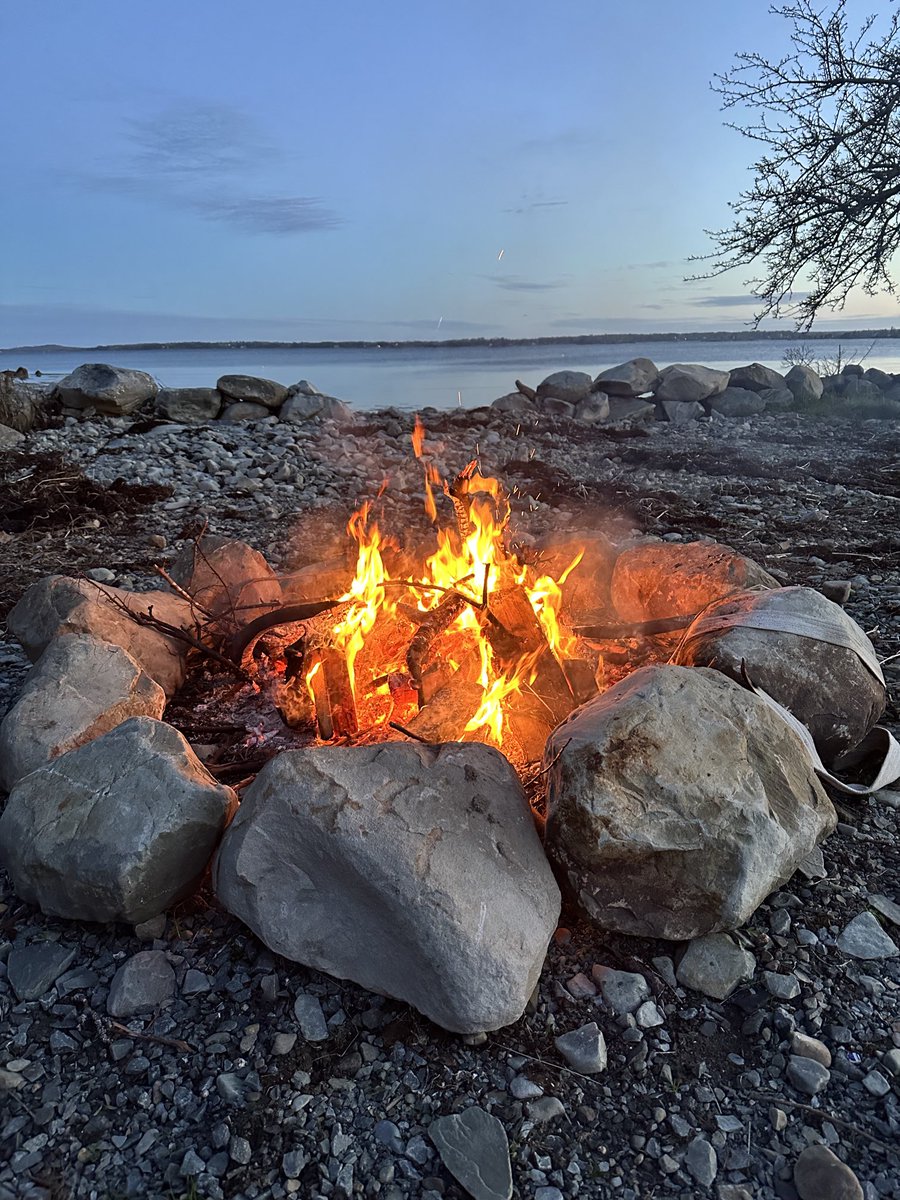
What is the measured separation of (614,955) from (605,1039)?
28 centimetres

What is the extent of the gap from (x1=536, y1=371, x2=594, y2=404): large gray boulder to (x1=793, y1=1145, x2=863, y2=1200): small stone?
18.7 metres

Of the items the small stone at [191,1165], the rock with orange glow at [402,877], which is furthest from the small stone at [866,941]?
the small stone at [191,1165]

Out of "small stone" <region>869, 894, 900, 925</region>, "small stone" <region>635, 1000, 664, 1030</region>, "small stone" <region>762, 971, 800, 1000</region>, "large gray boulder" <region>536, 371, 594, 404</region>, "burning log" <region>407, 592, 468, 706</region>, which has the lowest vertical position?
"small stone" <region>635, 1000, 664, 1030</region>

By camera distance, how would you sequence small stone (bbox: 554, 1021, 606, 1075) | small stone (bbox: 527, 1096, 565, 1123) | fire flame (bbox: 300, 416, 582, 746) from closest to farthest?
small stone (bbox: 527, 1096, 565, 1123)
small stone (bbox: 554, 1021, 606, 1075)
fire flame (bbox: 300, 416, 582, 746)

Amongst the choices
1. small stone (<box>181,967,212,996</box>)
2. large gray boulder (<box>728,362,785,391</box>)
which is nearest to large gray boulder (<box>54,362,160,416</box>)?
small stone (<box>181,967,212,996</box>)

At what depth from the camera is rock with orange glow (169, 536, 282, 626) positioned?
4.29 meters

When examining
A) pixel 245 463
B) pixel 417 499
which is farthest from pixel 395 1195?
pixel 245 463

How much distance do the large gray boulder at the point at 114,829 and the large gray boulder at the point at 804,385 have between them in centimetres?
2054

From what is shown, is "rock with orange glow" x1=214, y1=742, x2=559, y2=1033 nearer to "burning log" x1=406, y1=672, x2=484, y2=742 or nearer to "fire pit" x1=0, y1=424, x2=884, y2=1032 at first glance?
"fire pit" x1=0, y1=424, x2=884, y2=1032

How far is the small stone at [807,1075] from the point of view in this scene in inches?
78.2

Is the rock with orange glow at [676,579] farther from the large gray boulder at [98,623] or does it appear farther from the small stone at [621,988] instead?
the large gray boulder at [98,623]

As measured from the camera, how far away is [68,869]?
242cm

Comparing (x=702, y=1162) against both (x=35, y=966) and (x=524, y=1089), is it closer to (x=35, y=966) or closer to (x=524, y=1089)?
(x=524, y=1089)

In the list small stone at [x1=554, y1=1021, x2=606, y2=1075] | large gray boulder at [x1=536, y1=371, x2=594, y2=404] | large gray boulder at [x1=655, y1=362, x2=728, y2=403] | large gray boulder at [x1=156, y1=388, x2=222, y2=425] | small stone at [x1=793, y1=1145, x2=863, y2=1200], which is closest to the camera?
small stone at [x1=793, y1=1145, x2=863, y2=1200]
